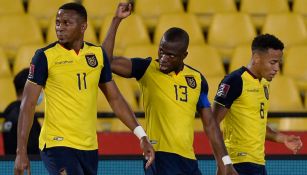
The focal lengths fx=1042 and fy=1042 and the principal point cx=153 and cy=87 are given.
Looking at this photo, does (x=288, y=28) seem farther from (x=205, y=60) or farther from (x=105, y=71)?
(x=105, y=71)

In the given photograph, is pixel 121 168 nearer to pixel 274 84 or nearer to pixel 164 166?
pixel 164 166

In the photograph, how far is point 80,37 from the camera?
22.6 feet

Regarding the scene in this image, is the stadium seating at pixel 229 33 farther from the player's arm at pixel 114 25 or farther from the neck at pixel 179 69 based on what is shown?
the neck at pixel 179 69

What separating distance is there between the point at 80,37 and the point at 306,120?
4.06 m

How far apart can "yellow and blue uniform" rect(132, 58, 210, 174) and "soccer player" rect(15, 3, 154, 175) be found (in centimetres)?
38

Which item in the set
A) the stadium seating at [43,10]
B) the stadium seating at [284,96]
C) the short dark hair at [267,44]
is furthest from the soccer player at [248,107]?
the stadium seating at [43,10]

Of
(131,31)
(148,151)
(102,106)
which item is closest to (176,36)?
(148,151)

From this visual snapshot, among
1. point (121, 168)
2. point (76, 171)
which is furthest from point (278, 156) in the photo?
point (76, 171)

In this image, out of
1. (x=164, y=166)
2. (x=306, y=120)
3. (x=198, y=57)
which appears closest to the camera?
(x=164, y=166)

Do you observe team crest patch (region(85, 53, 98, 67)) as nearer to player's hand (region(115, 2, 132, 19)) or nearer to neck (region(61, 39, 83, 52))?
neck (region(61, 39, 83, 52))

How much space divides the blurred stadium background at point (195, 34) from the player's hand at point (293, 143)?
7.18 feet

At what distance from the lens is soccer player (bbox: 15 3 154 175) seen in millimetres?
6680

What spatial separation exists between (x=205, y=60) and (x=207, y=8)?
3.36 feet

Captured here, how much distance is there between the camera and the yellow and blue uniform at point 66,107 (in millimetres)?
6703
